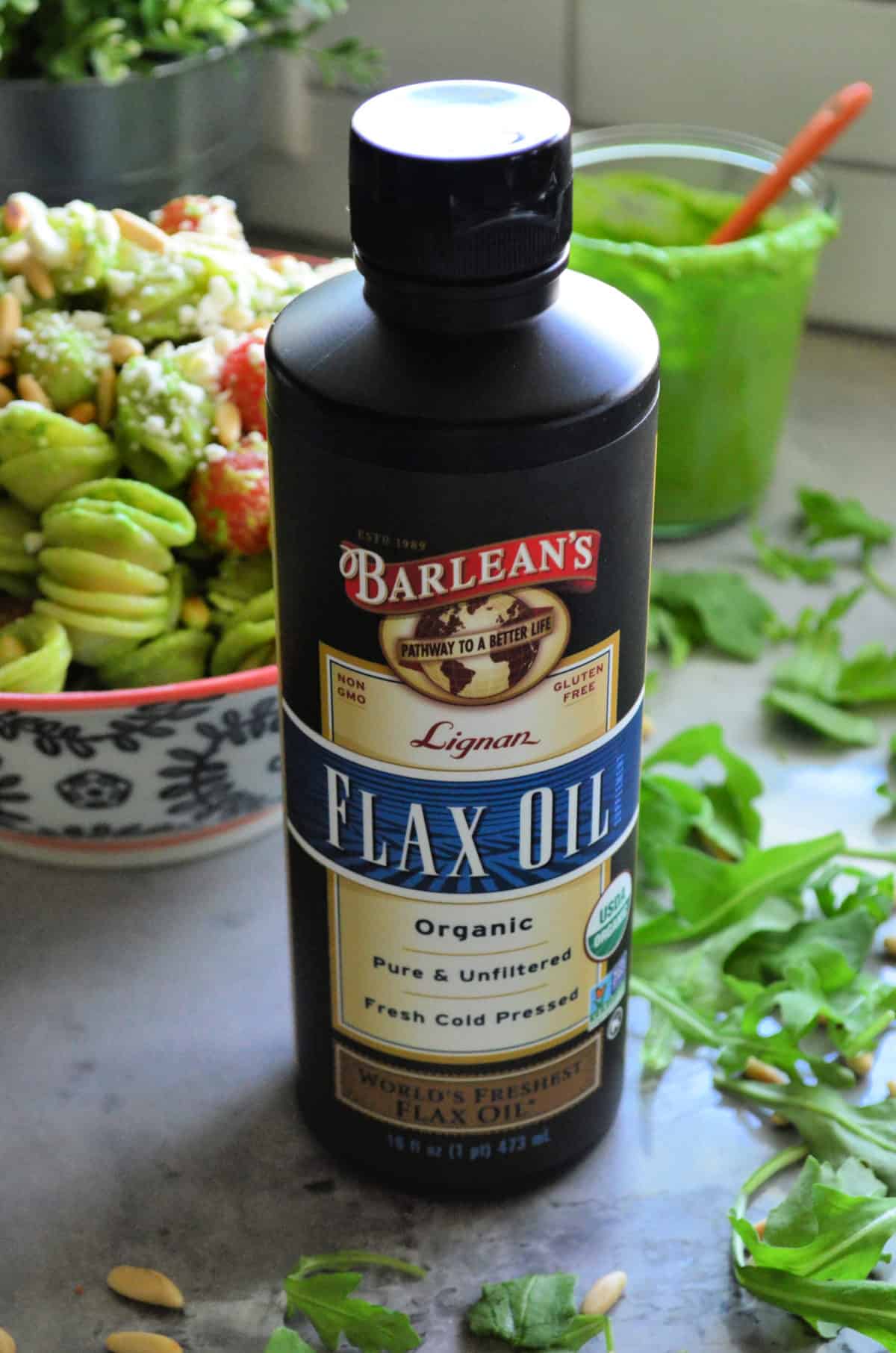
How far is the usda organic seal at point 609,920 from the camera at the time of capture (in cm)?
63

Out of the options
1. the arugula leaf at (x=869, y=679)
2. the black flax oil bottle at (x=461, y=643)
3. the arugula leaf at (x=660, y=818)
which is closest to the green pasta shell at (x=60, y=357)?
the black flax oil bottle at (x=461, y=643)

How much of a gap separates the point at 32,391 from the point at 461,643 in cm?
29

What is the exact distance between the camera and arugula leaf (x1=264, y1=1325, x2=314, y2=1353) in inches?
23.2

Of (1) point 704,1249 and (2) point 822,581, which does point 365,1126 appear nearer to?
(1) point 704,1249

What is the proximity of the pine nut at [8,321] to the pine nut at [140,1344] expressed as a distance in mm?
404

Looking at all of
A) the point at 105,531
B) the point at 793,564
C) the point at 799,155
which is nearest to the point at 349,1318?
the point at 105,531

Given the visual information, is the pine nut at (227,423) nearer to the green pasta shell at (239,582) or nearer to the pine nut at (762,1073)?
the green pasta shell at (239,582)

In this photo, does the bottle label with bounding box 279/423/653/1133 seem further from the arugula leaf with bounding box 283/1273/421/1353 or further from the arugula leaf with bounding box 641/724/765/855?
the arugula leaf with bounding box 641/724/765/855

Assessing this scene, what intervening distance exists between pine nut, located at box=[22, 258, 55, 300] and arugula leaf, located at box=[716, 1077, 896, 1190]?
45 cm

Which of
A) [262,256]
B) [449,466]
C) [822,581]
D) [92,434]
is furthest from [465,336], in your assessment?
[822,581]

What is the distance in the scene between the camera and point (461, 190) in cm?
49

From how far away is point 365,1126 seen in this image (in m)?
0.66

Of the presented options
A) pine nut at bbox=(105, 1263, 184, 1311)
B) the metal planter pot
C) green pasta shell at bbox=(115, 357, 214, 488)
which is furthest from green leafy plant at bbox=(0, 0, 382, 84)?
pine nut at bbox=(105, 1263, 184, 1311)

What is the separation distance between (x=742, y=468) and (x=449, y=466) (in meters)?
0.56
